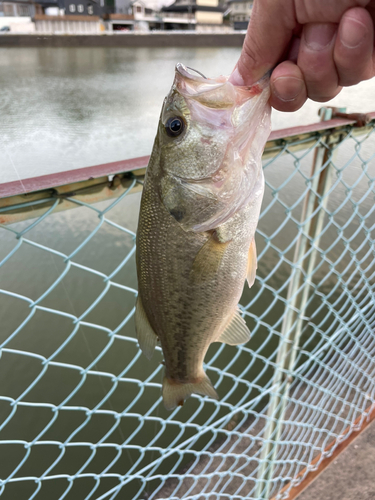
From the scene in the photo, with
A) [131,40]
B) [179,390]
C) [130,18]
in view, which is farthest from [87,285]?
[130,18]

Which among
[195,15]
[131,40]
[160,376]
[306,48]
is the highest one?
[195,15]

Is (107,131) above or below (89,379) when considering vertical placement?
above

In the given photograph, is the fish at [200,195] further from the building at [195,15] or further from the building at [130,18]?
the building at [195,15]

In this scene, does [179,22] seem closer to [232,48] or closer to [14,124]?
[232,48]

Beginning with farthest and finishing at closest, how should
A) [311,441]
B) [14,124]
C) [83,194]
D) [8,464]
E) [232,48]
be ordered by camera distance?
[232,48] → [14,124] → [8,464] → [311,441] → [83,194]

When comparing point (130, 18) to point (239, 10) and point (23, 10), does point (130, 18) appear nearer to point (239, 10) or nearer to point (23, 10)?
point (23, 10)

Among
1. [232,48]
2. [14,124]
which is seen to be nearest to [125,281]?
[14,124]

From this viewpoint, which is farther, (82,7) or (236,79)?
(82,7)

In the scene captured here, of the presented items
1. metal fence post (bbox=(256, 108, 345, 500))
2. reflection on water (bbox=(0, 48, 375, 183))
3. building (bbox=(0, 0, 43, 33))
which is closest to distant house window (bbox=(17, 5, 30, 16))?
building (bbox=(0, 0, 43, 33))
